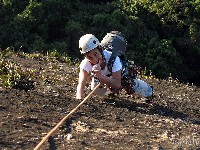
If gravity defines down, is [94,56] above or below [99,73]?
above

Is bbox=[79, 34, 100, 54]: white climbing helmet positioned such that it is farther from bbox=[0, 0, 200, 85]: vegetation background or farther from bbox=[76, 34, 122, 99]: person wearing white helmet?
bbox=[0, 0, 200, 85]: vegetation background

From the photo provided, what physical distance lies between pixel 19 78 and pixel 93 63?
4.26 ft

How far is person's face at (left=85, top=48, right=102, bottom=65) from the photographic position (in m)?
5.20

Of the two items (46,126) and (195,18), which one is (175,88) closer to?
(46,126)

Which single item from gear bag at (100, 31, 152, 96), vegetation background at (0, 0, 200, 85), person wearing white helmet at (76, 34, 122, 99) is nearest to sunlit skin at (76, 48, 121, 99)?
person wearing white helmet at (76, 34, 122, 99)

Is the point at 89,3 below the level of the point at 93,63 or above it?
above

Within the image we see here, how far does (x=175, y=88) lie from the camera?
Answer: 9.11 m

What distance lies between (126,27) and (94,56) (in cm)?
1340

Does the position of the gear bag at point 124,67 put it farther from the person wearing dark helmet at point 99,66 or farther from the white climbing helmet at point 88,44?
the white climbing helmet at point 88,44

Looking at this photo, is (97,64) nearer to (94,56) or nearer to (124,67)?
(94,56)

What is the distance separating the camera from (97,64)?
5258mm

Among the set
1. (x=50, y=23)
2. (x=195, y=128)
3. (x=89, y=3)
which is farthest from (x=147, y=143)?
(x=89, y=3)

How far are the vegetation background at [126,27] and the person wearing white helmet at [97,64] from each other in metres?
11.6

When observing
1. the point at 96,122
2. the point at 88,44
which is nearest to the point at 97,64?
the point at 88,44
